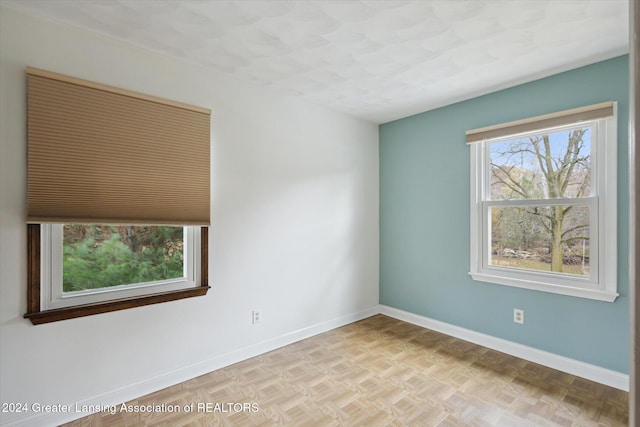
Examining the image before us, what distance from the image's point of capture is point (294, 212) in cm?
328

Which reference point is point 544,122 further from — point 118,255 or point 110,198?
point 118,255

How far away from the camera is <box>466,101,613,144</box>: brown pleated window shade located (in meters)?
2.43

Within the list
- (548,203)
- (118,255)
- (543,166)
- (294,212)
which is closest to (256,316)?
(294,212)

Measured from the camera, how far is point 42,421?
1.94 metres

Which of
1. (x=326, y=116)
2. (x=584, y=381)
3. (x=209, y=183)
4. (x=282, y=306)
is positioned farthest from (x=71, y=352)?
(x=584, y=381)

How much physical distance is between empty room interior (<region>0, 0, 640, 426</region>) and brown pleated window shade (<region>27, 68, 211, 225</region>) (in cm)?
1

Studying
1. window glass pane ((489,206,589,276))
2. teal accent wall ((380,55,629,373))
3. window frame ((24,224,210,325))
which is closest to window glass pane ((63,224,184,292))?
window frame ((24,224,210,325))

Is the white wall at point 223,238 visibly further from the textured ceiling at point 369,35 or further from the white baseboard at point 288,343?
the textured ceiling at point 369,35

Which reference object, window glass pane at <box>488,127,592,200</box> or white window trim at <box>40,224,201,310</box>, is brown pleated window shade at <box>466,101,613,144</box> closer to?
window glass pane at <box>488,127,592,200</box>

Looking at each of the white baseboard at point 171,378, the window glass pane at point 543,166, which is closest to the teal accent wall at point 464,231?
the window glass pane at point 543,166

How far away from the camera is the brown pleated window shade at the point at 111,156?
6.37ft

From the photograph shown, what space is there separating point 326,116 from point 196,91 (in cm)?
146

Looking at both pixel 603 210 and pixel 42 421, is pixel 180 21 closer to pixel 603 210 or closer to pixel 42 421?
pixel 42 421

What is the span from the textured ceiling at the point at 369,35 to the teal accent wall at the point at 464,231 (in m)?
0.24
